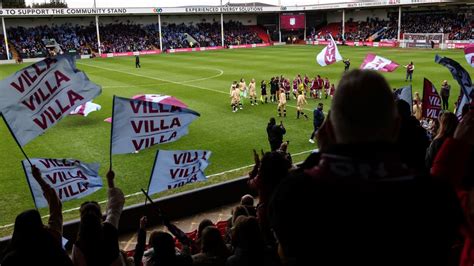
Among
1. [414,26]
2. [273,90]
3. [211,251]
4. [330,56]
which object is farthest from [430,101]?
[414,26]

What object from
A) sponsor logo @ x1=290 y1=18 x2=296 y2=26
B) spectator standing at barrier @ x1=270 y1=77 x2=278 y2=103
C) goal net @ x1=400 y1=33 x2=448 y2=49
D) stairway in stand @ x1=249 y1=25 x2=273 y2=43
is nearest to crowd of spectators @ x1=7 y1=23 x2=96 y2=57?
stairway in stand @ x1=249 y1=25 x2=273 y2=43

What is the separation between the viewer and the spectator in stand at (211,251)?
14.8 feet

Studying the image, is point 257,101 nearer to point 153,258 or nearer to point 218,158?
point 218,158

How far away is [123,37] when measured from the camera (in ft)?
214

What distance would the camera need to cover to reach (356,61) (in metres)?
41.2

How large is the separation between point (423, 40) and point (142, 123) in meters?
55.9

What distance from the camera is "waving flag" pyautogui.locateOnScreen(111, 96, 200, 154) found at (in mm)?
6191

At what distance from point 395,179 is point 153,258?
2961 millimetres

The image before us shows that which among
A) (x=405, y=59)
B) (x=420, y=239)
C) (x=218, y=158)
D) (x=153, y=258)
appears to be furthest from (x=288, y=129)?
(x=405, y=59)

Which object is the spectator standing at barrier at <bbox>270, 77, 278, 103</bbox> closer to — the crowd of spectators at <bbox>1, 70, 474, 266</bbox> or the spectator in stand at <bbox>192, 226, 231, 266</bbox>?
the spectator in stand at <bbox>192, 226, 231, 266</bbox>

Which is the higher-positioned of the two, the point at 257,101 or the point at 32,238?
the point at 32,238

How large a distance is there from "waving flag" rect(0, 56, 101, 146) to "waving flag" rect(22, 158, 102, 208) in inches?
17.6

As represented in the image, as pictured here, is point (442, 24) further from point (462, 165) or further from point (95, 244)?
point (95, 244)

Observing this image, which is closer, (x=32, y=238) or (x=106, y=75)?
(x=32, y=238)
